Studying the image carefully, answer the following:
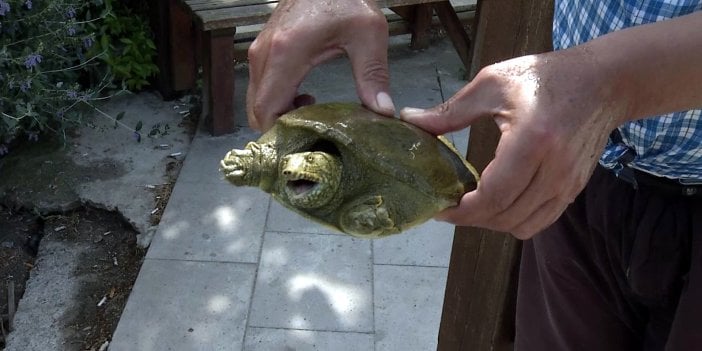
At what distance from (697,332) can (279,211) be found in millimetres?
2234

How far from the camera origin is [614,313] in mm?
1334

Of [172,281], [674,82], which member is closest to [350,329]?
[172,281]

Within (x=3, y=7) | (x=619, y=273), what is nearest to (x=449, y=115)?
(x=619, y=273)

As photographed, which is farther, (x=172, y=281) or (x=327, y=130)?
(x=172, y=281)

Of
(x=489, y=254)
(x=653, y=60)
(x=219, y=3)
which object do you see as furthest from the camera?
(x=219, y=3)

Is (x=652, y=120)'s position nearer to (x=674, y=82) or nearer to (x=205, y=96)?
(x=674, y=82)

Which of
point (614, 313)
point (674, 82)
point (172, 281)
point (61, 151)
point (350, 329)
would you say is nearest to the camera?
point (674, 82)

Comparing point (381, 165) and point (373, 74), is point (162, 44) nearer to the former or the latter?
point (373, 74)

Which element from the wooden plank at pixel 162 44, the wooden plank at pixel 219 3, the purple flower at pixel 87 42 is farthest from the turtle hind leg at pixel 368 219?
the wooden plank at pixel 162 44

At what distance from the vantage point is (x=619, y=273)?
1263 mm

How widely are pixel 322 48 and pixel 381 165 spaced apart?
236 mm

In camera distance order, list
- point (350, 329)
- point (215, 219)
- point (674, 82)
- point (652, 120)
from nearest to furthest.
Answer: point (674, 82) < point (652, 120) < point (350, 329) < point (215, 219)

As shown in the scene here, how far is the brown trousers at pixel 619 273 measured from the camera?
1174mm

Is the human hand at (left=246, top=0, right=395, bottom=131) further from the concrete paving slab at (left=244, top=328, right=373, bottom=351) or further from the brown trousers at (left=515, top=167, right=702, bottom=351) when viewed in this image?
the concrete paving slab at (left=244, top=328, right=373, bottom=351)
